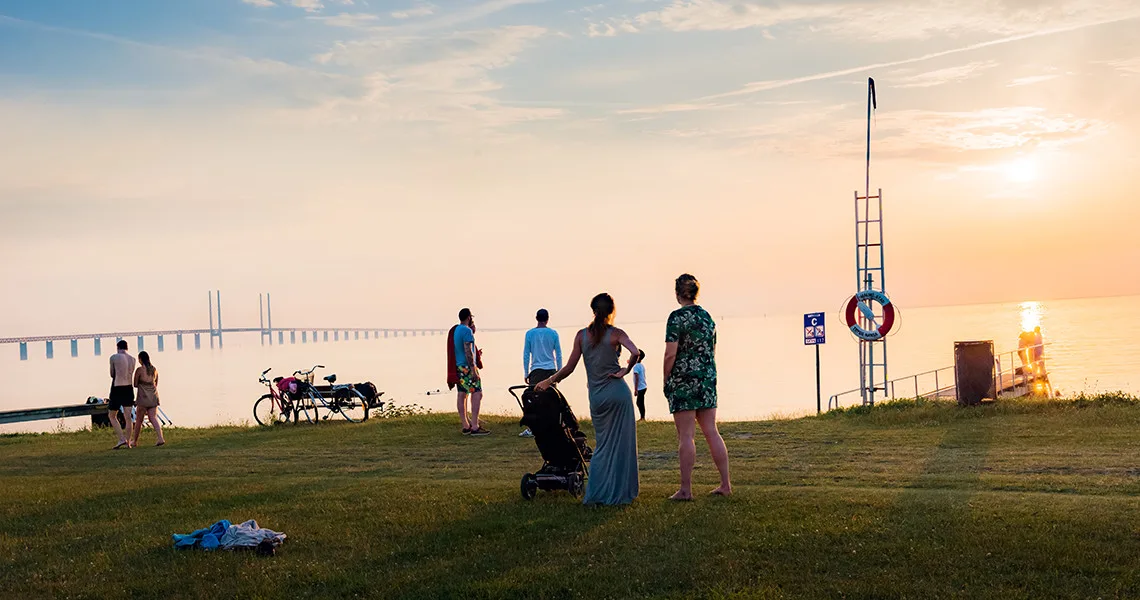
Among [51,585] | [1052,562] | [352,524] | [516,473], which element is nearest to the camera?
[1052,562]

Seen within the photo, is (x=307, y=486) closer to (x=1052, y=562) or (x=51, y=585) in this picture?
(x=51, y=585)

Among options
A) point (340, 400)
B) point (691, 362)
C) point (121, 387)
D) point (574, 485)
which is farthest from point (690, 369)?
point (340, 400)

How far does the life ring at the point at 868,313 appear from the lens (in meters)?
19.2

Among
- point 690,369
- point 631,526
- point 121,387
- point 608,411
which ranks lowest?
point 631,526

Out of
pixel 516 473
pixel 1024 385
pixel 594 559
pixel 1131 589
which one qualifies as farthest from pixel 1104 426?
pixel 1024 385

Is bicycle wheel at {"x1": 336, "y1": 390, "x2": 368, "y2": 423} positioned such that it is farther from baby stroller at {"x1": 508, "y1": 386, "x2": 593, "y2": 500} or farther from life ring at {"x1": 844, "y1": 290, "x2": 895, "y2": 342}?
baby stroller at {"x1": 508, "y1": 386, "x2": 593, "y2": 500}

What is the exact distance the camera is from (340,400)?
21516 millimetres

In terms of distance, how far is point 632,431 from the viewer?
9.21 m

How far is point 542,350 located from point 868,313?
7309 millimetres

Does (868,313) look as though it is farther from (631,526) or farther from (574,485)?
(631,526)

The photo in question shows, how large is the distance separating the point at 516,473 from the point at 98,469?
20.2ft

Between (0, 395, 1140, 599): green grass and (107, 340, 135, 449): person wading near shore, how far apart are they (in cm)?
338

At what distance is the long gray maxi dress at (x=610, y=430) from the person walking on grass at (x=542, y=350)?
18.6ft

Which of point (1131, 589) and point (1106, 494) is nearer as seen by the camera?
point (1131, 589)
